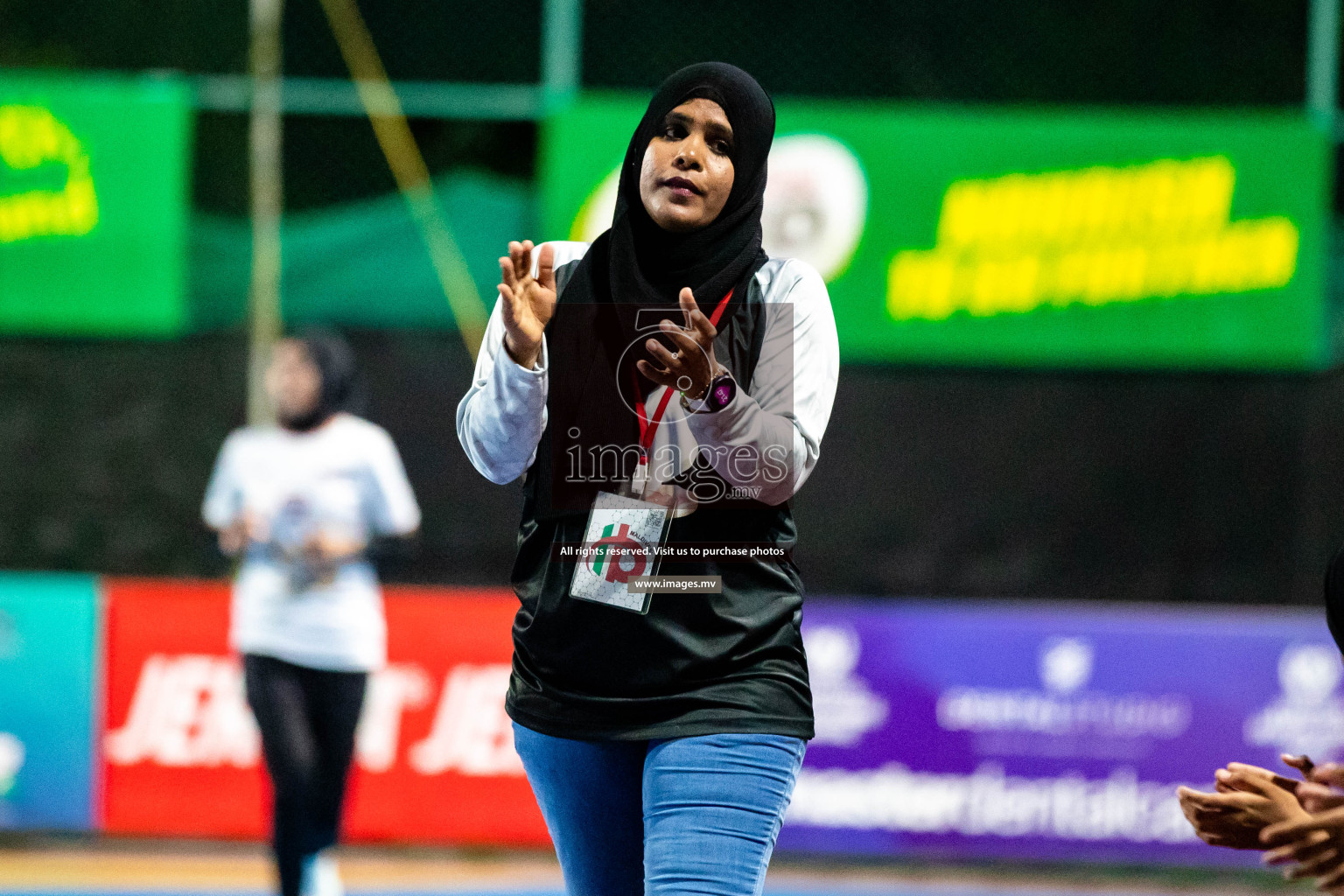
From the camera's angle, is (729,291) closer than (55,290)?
Yes

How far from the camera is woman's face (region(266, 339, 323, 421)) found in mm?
4457

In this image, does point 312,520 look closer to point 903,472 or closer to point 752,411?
point 752,411

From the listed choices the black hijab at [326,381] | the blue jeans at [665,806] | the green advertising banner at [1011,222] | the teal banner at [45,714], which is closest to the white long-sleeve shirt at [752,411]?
the blue jeans at [665,806]

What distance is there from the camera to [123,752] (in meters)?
5.71

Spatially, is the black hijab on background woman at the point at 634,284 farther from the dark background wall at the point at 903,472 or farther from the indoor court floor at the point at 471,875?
the dark background wall at the point at 903,472

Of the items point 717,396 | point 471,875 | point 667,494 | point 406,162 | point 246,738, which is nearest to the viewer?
point 717,396

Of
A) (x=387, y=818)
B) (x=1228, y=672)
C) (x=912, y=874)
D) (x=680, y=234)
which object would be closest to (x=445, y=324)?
(x=387, y=818)

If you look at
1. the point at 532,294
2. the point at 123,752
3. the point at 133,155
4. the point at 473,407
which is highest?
the point at 133,155

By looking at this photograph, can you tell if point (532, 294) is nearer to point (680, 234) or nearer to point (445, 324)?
point (680, 234)

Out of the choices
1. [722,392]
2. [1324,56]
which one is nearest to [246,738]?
[722,392]

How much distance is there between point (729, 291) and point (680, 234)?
4.5 inches

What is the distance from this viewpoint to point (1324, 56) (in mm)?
6668

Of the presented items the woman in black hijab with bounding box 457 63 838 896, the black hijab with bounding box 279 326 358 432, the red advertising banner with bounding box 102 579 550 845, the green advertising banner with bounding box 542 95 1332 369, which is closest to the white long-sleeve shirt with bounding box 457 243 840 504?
the woman in black hijab with bounding box 457 63 838 896

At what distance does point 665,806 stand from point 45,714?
4.41 meters
